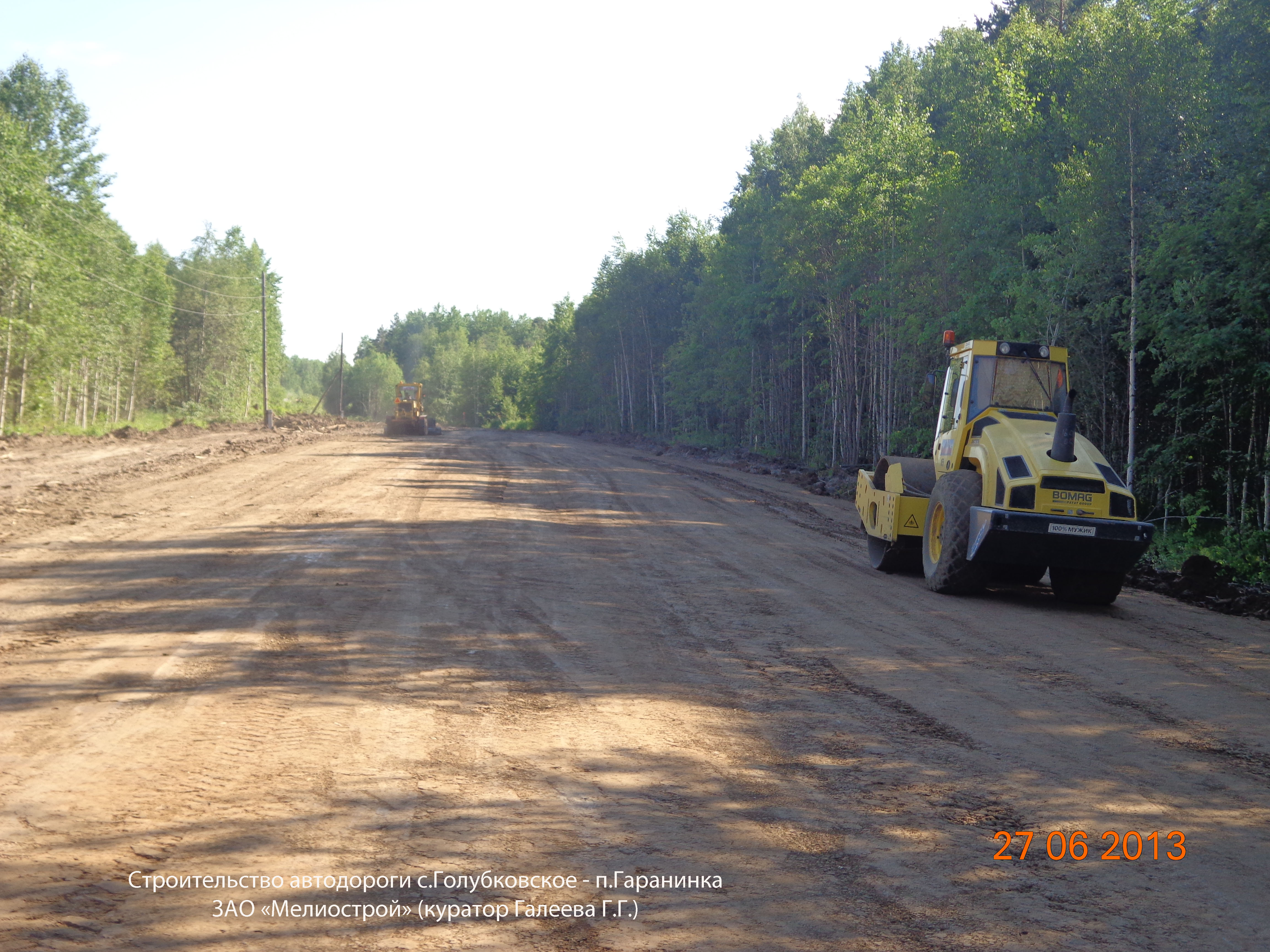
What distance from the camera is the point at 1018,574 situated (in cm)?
1114

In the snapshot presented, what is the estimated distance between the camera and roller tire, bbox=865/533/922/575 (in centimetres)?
1221

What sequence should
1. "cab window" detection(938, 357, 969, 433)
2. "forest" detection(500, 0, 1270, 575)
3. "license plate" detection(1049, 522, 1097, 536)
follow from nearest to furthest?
"license plate" detection(1049, 522, 1097, 536) → "cab window" detection(938, 357, 969, 433) → "forest" detection(500, 0, 1270, 575)

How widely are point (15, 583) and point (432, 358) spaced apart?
152024 millimetres

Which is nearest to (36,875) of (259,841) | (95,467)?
(259,841)

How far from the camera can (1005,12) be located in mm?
46188

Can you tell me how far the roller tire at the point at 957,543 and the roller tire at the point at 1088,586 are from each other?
0.80 meters

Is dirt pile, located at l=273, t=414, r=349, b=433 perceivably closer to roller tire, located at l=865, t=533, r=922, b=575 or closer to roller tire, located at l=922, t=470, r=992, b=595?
roller tire, located at l=865, t=533, r=922, b=575

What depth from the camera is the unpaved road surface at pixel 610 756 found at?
356 centimetres

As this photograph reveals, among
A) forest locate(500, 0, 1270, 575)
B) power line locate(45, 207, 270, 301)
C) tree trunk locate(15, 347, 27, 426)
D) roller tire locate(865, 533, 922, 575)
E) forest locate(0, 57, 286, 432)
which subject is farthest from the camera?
power line locate(45, 207, 270, 301)

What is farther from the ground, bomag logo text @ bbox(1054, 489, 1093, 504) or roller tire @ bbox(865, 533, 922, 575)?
bomag logo text @ bbox(1054, 489, 1093, 504)

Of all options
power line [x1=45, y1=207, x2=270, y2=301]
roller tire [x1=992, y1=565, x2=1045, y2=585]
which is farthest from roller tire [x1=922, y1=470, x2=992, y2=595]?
power line [x1=45, y1=207, x2=270, y2=301]

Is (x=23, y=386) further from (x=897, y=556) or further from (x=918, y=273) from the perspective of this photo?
(x=897, y=556)

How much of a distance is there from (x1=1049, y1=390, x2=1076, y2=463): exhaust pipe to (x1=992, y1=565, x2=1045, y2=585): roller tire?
1499mm

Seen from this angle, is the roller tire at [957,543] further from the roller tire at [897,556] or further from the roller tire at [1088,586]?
the roller tire at [897,556]
